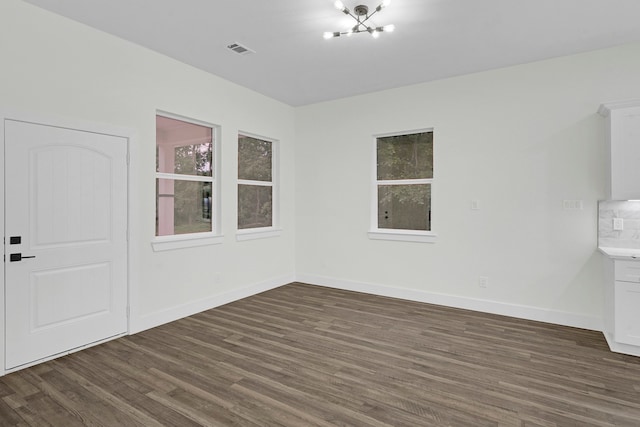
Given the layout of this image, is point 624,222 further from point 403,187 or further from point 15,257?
point 15,257

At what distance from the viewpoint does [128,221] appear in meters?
3.61

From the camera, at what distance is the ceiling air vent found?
12.1ft

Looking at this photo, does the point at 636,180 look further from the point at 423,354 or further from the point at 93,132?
the point at 93,132

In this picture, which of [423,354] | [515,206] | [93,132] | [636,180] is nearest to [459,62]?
[515,206]

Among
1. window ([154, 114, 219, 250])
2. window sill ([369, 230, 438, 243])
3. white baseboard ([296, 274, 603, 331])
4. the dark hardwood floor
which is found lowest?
the dark hardwood floor

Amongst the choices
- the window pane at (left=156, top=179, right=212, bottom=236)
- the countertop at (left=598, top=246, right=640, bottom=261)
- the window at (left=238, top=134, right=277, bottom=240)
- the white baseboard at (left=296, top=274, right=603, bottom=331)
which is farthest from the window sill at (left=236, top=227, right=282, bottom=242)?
the countertop at (left=598, top=246, right=640, bottom=261)

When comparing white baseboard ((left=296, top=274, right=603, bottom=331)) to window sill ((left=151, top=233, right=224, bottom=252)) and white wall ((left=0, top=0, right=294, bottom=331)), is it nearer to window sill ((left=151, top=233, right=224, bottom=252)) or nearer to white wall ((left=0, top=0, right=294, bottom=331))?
white wall ((left=0, top=0, right=294, bottom=331))

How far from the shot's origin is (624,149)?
3.36 metres

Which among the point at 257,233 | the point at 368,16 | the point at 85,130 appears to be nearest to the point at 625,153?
the point at 368,16

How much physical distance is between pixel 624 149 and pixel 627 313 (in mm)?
1525

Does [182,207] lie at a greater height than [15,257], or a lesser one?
greater

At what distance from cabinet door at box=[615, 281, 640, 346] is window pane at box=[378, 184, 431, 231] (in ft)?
7.03

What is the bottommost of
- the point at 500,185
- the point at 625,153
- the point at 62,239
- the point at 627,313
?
the point at 627,313

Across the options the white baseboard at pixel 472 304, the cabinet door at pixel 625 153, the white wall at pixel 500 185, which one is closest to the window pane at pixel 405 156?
the white wall at pixel 500 185
